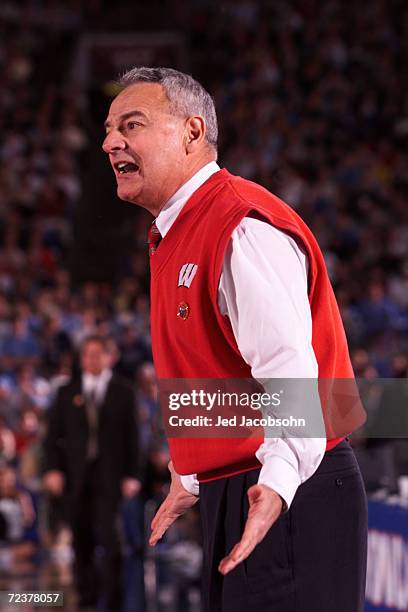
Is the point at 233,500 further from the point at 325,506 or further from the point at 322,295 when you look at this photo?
the point at 322,295

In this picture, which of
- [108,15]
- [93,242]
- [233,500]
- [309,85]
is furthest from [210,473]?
[108,15]

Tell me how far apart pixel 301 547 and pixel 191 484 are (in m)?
0.45

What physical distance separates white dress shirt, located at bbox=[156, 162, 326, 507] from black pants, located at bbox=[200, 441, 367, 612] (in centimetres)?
21

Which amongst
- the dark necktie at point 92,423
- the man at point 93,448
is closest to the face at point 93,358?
the man at point 93,448

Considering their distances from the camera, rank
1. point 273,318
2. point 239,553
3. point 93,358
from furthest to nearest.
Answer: point 93,358
point 273,318
point 239,553

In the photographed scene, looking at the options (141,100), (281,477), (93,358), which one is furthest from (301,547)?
(93,358)

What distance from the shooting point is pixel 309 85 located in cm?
1844

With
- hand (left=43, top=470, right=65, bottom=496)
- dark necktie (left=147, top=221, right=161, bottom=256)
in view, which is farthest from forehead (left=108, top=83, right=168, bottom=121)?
hand (left=43, top=470, right=65, bottom=496)

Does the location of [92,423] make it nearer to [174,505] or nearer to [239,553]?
[174,505]

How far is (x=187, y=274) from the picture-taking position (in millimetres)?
2328

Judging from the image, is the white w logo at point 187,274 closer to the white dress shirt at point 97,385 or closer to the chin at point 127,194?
the chin at point 127,194

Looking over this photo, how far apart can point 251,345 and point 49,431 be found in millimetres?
6789

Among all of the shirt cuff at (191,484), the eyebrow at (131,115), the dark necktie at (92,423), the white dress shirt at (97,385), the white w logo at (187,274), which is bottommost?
the shirt cuff at (191,484)

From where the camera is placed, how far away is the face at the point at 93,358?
856cm
